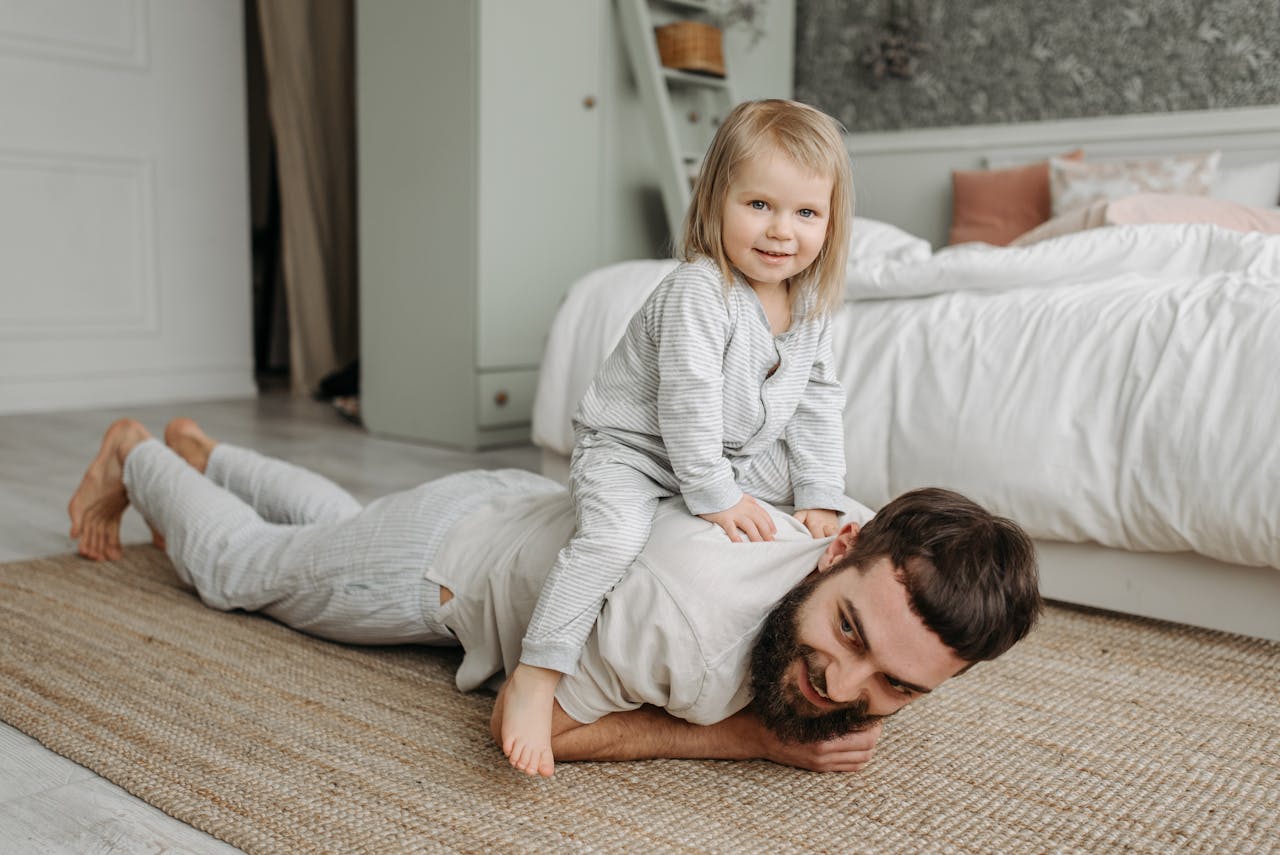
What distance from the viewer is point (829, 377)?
4.44 ft

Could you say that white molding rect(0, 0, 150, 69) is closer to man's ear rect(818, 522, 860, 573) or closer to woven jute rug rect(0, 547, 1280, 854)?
woven jute rug rect(0, 547, 1280, 854)

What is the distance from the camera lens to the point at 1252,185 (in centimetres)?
295

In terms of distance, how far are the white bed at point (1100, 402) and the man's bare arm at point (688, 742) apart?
68 cm

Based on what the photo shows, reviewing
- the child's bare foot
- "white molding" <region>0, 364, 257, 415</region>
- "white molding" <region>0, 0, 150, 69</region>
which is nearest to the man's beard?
the child's bare foot

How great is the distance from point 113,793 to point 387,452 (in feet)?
7.11

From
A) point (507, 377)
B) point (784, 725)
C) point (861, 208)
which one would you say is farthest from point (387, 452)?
point (784, 725)

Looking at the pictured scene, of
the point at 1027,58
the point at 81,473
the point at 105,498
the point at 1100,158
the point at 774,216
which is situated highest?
the point at 1027,58

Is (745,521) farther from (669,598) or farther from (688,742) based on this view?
(688,742)

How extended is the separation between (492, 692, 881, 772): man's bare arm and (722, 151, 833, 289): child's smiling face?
0.48m

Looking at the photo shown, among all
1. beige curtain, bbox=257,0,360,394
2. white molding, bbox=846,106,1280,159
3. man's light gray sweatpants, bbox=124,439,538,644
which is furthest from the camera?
beige curtain, bbox=257,0,360,394

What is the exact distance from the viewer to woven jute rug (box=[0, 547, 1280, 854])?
3.40 ft

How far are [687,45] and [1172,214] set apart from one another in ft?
5.69

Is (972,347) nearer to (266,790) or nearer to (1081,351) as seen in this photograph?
(1081,351)

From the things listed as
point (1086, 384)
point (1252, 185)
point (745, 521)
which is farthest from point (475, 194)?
point (745, 521)
